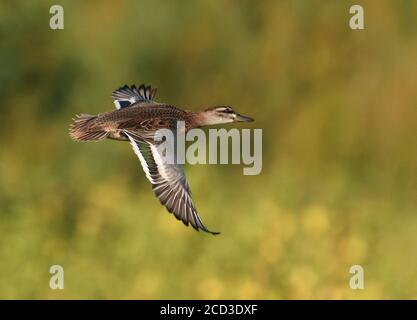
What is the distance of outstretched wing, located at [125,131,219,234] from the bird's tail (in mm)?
258

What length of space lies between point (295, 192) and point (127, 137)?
55.5 inches

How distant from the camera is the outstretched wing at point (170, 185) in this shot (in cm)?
495

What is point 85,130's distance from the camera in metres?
5.36

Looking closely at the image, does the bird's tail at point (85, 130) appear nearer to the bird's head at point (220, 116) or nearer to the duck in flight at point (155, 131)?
the duck in flight at point (155, 131)

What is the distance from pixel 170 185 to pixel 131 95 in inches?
38.8

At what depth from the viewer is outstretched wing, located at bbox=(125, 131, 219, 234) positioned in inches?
195

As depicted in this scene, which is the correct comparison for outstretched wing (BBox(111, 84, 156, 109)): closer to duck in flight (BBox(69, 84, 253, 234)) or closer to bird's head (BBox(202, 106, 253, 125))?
duck in flight (BBox(69, 84, 253, 234))

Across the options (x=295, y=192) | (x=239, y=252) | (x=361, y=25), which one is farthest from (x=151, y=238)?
(x=361, y=25)

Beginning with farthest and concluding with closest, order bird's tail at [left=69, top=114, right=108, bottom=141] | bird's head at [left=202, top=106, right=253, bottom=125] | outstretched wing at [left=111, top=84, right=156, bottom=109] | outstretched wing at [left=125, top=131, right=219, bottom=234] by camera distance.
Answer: outstretched wing at [left=111, top=84, right=156, bottom=109] < bird's head at [left=202, top=106, right=253, bottom=125] < bird's tail at [left=69, top=114, right=108, bottom=141] < outstretched wing at [left=125, top=131, right=219, bottom=234]

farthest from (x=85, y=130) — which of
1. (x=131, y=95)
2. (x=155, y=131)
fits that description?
(x=131, y=95)

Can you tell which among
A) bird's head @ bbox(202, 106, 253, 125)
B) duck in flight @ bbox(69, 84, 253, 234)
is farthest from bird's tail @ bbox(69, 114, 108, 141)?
bird's head @ bbox(202, 106, 253, 125)

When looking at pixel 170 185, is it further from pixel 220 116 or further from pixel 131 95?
pixel 131 95

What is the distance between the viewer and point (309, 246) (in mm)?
6004

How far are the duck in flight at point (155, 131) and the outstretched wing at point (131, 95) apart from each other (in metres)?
0.01
